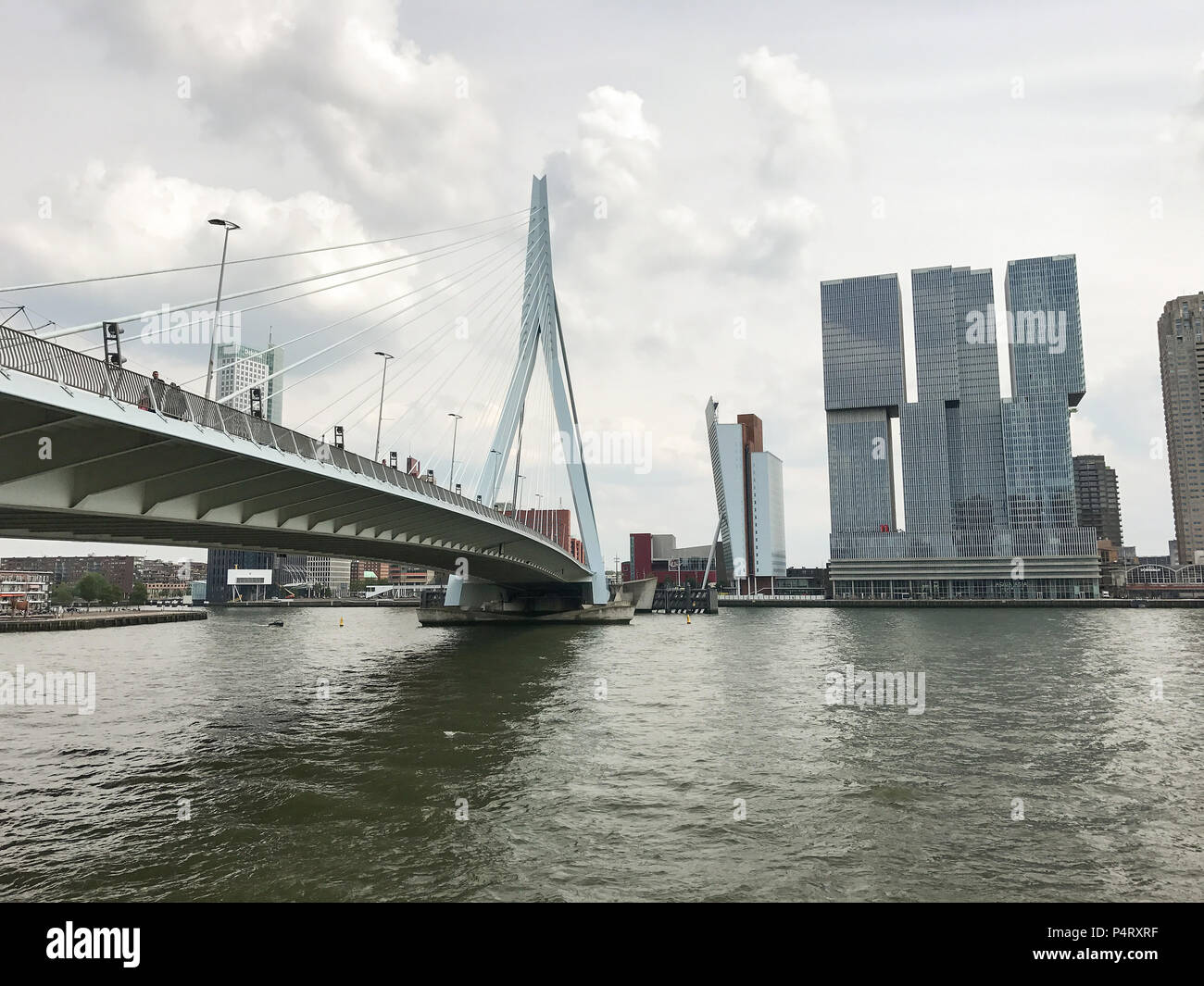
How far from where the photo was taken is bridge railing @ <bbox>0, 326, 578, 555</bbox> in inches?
452

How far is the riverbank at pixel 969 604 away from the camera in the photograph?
11629 cm

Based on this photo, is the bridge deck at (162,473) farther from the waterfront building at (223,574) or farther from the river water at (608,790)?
the waterfront building at (223,574)

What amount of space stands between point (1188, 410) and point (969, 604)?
11648cm

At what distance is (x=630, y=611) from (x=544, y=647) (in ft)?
101

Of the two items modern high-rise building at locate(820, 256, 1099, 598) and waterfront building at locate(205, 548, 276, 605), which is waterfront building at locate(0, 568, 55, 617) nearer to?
waterfront building at locate(205, 548, 276, 605)

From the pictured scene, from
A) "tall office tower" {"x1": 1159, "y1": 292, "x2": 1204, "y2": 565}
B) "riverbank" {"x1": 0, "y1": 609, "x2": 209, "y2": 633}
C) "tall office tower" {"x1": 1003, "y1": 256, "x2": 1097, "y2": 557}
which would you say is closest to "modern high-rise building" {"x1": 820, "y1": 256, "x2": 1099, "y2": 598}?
"tall office tower" {"x1": 1003, "y1": 256, "x2": 1097, "y2": 557}

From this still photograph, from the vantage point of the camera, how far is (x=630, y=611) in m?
78.1

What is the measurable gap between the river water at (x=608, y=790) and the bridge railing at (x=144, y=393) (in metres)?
7.59

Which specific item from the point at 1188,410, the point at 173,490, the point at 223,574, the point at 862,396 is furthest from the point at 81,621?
the point at 1188,410

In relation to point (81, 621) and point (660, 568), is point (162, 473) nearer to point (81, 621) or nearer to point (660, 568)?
point (81, 621)

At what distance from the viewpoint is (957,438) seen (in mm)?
166500

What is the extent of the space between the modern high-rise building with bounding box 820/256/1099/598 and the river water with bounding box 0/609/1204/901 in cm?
12468

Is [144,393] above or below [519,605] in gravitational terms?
above
